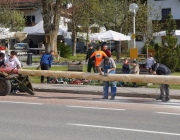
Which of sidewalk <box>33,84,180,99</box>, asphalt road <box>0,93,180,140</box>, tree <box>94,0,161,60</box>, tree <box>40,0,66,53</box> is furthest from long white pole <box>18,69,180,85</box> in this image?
tree <box>94,0,161,60</box>

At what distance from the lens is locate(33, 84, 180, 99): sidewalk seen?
17.7 metres

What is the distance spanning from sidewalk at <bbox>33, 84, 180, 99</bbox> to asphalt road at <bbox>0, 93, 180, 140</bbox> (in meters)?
0.75

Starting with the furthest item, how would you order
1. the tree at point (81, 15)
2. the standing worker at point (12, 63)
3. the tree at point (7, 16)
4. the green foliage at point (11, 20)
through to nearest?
the tree at point (81, 15) → the green foliage at point (11, 20) → the tree at point (7, 16) → the standing worker at point (12, 63)

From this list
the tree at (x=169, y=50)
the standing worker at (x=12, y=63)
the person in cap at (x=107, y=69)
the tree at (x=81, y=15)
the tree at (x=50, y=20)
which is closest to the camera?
the person in cap at (x=107, y=69)

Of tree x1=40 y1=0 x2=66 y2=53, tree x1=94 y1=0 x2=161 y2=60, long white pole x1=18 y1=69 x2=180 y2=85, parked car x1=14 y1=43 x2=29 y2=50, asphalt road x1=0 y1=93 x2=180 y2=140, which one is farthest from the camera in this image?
parked car x1=14 y1=43 x2=29 y2=50

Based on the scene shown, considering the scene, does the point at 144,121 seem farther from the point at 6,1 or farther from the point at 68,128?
the point at 6,1

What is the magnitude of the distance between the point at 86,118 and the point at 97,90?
6.33m

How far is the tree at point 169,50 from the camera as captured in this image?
2598 centimetres

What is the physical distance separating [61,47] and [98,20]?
8091mm

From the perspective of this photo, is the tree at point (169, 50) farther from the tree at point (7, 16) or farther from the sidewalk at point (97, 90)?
the tree at point (7, 16)

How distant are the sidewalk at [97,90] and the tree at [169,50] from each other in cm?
691

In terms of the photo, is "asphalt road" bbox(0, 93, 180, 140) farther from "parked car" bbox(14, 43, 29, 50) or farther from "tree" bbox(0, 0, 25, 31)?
"parked car" bbox(14, 43, 29, 50)

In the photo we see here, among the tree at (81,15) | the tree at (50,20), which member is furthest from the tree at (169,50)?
the tree at (81,15)

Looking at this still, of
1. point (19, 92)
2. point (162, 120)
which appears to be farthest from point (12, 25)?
point (162, 120)
